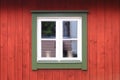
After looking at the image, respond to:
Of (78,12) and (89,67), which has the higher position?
(78,12)

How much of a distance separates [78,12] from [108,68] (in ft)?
5.36

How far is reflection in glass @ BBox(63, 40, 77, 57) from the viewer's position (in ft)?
34.8

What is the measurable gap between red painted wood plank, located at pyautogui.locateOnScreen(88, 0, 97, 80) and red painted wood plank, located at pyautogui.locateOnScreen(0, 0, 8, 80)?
216cm

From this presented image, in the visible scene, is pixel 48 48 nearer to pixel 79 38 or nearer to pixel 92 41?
pixel 79 38

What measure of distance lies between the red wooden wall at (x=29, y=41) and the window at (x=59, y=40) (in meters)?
0.13

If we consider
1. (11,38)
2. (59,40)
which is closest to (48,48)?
(59,40)

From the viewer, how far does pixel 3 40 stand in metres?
10.5

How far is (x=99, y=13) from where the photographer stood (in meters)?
10.5

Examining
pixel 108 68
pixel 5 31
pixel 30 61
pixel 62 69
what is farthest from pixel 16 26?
pixel 108 68

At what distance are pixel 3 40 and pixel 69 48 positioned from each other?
1717 millimetres

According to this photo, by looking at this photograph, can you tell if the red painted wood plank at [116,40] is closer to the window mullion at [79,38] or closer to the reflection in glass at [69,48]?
the window mullion at [79,38]

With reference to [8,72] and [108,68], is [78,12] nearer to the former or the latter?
[108,68]

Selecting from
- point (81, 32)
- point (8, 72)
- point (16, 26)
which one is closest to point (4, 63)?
point (8, 72)

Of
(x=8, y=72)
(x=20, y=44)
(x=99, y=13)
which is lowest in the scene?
(x=8, y=72)
